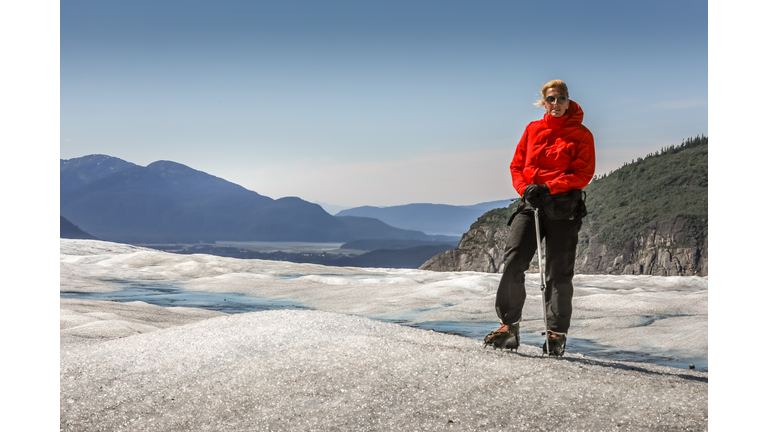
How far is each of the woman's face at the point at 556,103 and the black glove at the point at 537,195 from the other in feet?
1.39

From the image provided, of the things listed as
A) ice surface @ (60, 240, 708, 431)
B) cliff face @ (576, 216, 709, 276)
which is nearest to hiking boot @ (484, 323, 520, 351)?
ice surface @ (60, 240, 708, 431)

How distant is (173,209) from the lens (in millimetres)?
145250

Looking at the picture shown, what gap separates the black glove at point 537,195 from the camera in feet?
9.23

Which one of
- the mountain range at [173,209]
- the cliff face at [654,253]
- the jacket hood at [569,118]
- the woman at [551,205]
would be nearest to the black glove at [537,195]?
the woman at [551,205]

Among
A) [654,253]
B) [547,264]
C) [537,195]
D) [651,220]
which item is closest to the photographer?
[537,195]

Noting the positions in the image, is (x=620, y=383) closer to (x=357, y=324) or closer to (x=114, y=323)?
(x=357, y=324)

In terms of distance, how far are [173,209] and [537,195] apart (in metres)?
154

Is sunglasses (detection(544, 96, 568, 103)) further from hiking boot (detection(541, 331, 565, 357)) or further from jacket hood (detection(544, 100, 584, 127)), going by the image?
hiking boot (detection(541, 331, 565, 357))

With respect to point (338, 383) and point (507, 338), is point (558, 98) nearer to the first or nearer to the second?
point (507, 338)

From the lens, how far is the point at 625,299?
7094mm

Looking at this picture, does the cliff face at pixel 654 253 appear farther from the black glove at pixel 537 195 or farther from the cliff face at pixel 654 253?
the black glove at pixel 537 195

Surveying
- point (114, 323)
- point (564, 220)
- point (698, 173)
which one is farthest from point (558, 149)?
point (698, 173)

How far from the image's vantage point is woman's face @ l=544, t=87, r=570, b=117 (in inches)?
114

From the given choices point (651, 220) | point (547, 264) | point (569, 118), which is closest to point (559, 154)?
point (569, 118)
